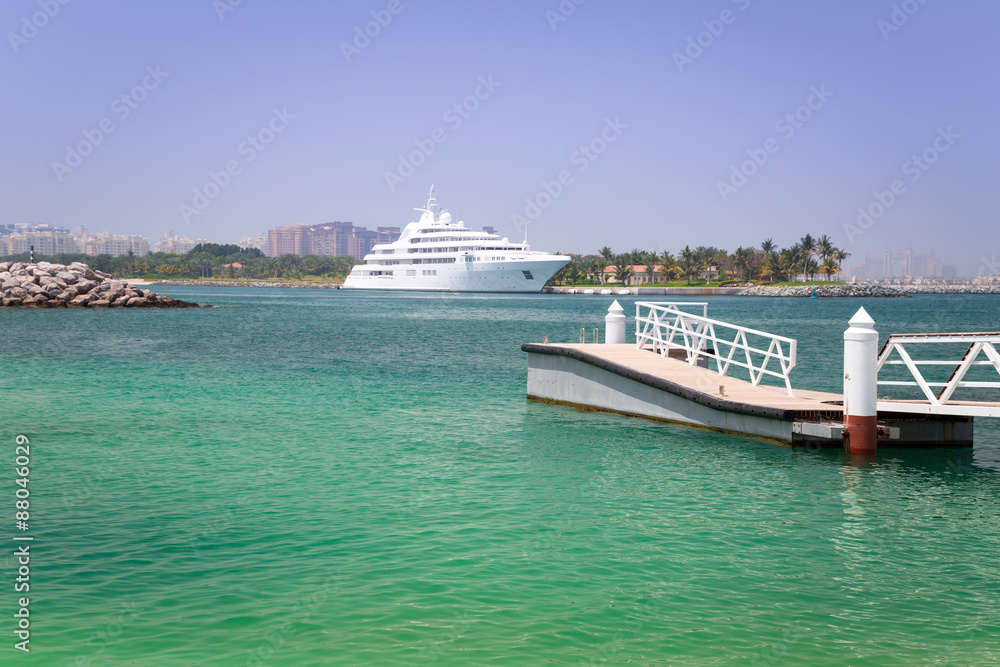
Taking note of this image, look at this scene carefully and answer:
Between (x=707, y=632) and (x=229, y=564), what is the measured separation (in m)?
4.80

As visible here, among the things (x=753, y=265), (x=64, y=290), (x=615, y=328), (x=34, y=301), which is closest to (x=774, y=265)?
(x=753, y=265)

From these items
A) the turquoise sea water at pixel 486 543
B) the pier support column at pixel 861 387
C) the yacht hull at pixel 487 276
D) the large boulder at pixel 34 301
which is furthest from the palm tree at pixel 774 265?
the pier support column at pixel 861 387

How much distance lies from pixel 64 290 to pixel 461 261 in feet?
234

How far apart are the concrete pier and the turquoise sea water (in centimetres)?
41

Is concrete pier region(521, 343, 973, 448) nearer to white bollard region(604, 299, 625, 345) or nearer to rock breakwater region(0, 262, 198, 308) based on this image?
white bollard region(604, 299, 625, 345)

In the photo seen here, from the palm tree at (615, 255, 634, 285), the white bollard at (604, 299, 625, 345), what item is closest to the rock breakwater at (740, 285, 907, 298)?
the palm tree at (615, 255, 634, 285)

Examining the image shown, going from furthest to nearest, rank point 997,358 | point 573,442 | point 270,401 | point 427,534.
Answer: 1. point 270,401
2. point 573,442
3. point 997,358
4. point 427,534

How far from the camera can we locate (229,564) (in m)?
8.45

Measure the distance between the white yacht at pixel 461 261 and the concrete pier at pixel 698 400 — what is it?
11554 cm

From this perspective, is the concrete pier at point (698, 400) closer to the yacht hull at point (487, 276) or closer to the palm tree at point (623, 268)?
the yacht hull at point (487, 276)

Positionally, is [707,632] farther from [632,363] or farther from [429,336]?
A: [429,336]

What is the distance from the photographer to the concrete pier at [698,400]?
1412 centimetres

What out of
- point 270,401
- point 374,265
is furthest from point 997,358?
point 374,265

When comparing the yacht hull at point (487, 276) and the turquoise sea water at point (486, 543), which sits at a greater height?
the yacht hull at point (487, 276)
